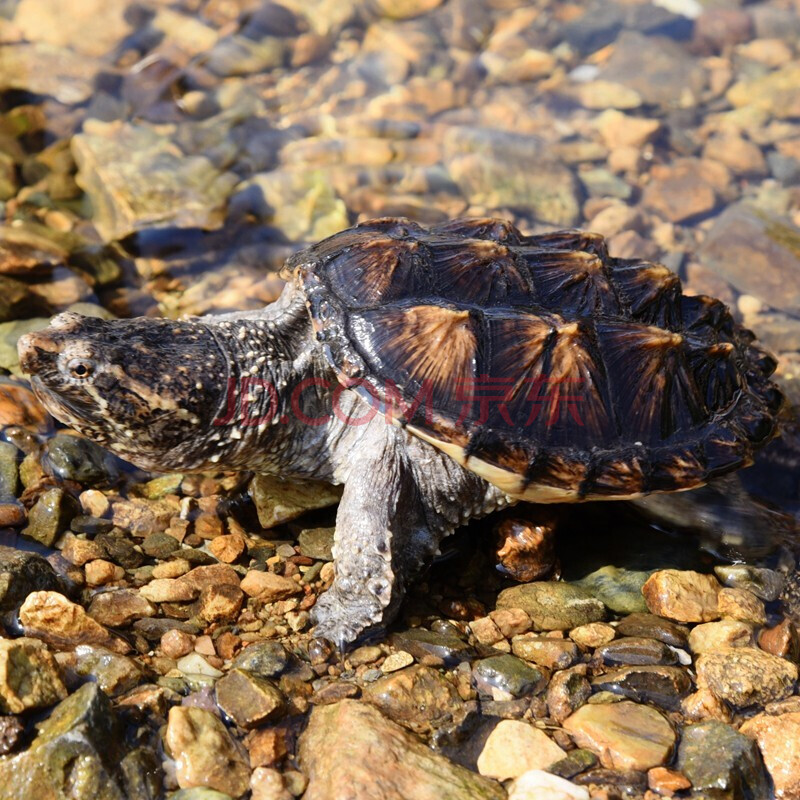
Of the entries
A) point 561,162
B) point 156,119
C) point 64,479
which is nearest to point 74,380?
point 64,479

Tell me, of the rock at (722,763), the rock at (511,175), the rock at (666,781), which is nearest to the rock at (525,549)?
the rock at (722,763)

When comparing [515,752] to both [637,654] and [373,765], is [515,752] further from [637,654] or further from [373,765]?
[637,654]

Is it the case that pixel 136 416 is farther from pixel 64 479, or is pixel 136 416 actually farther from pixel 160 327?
pixel 64 479

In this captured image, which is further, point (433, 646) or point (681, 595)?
point (681, 595)

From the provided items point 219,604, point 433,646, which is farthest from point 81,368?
point 433,646

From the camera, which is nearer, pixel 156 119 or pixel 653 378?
pixel 653 378

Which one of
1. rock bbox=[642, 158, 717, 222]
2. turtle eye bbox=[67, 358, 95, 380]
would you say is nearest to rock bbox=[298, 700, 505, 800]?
turtle eye bbox=[67, 358, 95, 380]
